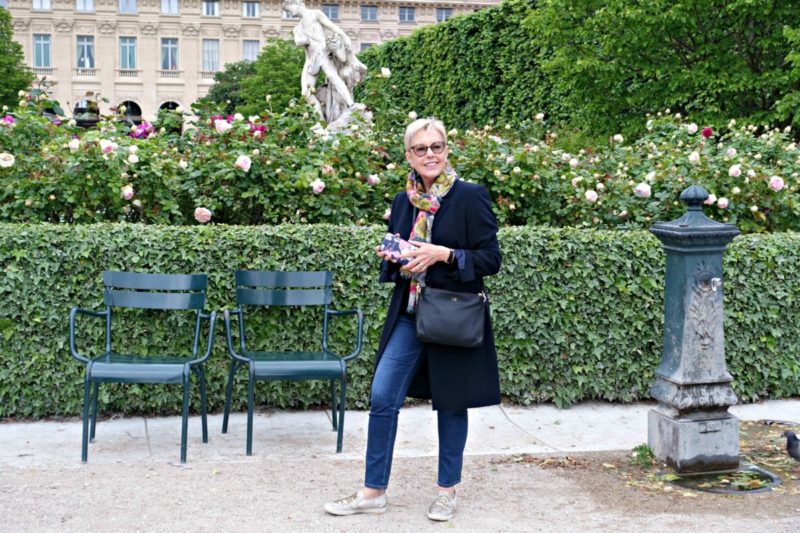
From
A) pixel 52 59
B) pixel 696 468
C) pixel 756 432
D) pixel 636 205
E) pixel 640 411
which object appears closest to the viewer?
pixel 696 468

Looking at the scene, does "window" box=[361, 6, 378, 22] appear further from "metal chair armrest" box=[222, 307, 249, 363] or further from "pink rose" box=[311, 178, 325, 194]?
"metal chair armrest" box=[222, 307, 249, 363]

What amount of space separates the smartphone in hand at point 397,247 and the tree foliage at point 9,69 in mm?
45311

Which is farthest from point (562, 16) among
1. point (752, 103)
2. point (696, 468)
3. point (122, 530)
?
point (122, 530)

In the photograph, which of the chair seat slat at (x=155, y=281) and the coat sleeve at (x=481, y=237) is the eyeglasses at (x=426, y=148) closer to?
the coat sleeve at (x=481, y=237)

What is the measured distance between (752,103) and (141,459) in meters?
10.8

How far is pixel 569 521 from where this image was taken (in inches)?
154

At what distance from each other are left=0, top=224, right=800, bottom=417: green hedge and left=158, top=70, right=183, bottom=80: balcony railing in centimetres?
5969

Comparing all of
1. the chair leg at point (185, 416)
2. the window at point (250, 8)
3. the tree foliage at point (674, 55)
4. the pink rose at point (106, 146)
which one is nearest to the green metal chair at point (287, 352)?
the chair leg at point (185, 416)

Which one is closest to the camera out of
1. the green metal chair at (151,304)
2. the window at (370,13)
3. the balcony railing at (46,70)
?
the green metal chair at (151,304)

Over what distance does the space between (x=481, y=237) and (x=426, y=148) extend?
416 millimetres

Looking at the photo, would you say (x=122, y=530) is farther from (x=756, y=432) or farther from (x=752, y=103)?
(x=752, y=103)

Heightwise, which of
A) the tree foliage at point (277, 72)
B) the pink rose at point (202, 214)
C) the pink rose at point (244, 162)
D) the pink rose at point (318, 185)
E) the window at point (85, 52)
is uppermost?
the window at point (85, 52)

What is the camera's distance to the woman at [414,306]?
3.79 metres

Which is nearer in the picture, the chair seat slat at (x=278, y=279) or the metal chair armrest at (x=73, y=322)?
the metal chair armrest at (x=73, y=322)
